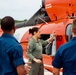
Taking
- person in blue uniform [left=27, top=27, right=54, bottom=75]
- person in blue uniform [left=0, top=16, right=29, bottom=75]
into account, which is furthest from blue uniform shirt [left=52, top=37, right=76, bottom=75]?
person in blue uniform [left=27, top=27, right=54, bottom=75]

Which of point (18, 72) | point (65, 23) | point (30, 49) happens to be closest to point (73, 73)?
point (18, 72)

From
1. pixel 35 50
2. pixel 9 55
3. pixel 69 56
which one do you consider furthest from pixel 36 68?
pixel 69 56

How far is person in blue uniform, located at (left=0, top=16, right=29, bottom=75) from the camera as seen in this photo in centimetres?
370

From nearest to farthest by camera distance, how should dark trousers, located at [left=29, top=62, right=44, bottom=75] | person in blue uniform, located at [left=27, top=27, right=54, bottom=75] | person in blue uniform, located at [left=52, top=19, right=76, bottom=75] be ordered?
1. person in blue uniform, located at [left=52, top=19, right=76, bottom=75]
2. person in blue uniform, located at [left=27, top=27, right=54, bottom=75]
3. dark trousers, located at [left=29, top=62, right=44, bottom=75]

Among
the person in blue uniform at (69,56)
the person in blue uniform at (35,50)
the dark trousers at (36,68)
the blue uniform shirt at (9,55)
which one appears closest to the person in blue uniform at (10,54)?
the blue uniform shirt at (9,55)

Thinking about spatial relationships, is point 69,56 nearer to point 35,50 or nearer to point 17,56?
point 17,56

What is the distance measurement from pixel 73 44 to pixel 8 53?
775 mm

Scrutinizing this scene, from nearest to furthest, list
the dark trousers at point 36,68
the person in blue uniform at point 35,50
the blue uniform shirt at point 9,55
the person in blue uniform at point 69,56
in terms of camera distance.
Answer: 1. the person in blue uniform at point 69,56
2. the blue uniform shirt at point 9,55
3. the person in blue uniform at point 35,50
4. the dark trousers at point 36,68

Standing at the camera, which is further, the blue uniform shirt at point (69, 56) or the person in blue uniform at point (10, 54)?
the person in blue uniform at point (10, 54)

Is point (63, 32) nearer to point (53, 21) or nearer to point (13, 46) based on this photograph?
point (53, 21)

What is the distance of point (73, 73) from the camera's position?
11.8ft

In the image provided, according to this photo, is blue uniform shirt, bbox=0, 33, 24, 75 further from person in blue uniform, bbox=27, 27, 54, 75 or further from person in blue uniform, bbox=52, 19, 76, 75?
person in blue uniform, bbox=27, 27, 54, 75

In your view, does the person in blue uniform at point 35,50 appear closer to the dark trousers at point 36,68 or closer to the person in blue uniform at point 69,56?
the dark trousers at point 36,68

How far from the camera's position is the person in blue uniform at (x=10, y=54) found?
12.1ft
